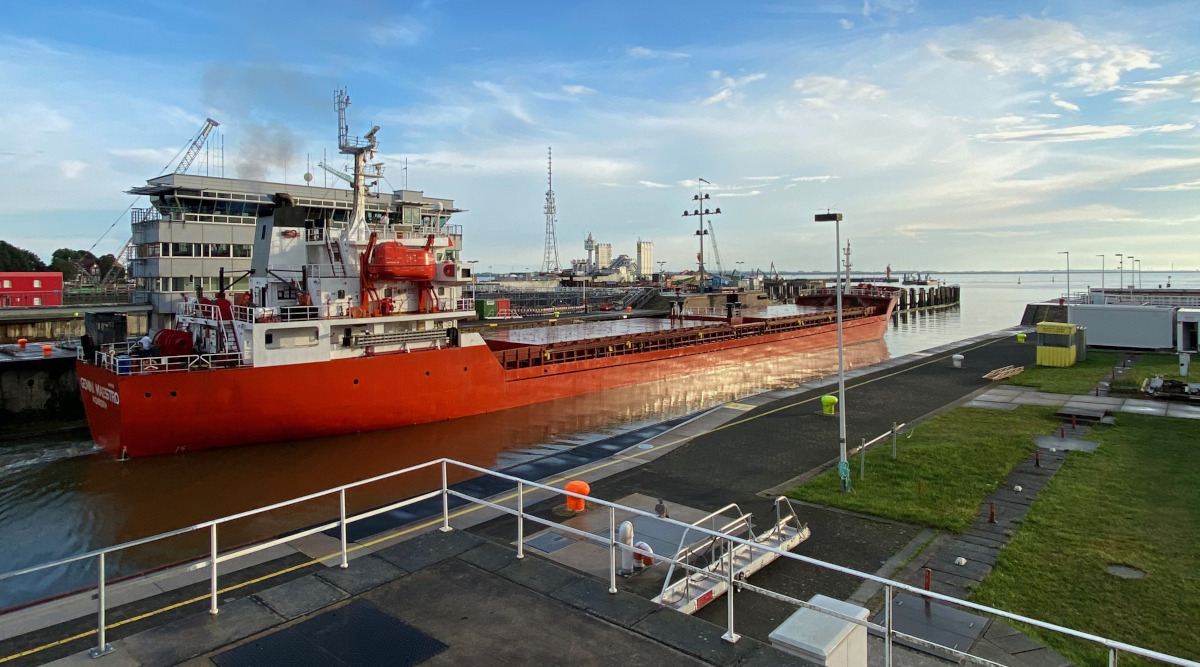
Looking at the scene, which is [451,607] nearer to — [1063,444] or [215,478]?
[215,478]

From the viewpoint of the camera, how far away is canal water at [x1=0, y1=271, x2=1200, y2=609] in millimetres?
12953

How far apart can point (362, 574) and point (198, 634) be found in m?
1.47

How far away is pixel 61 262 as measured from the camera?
295 feet

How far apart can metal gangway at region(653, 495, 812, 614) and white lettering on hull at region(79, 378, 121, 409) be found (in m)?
15.9

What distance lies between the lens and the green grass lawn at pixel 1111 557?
7.29 metres

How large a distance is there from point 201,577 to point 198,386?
10.8 meters

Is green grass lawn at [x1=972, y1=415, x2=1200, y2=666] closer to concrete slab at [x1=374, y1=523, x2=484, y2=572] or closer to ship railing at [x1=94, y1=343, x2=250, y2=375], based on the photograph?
concrete slab at [x1=374, y1=523, x2=484, y2=572]

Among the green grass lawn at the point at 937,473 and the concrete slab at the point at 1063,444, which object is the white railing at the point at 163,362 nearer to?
the green grass lawn at the point at 937,473

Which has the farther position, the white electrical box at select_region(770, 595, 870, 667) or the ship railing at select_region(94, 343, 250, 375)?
the ship railing at select_region(94, 343, 250, 375)

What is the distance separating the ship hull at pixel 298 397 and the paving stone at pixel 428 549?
1320 cm

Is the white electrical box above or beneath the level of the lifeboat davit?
beneath

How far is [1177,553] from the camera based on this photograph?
9.18m

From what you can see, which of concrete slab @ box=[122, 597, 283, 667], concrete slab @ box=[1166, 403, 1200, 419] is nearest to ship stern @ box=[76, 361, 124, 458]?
concrete slab @ box=[122, 597, 283, 667]

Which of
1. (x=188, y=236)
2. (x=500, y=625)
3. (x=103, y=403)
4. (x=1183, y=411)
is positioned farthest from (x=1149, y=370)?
(x=188, y=236)
